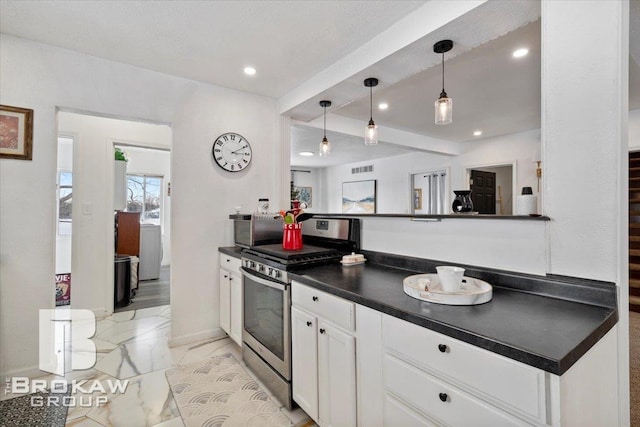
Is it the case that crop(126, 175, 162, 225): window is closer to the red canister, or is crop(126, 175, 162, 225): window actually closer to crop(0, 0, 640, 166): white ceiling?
crop(0, 0, 640, 166): white ceiling

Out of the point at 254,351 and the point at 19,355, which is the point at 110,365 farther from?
the point at 254,351

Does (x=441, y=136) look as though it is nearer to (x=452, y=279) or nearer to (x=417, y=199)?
(x=417, y=199)

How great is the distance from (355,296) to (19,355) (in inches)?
101

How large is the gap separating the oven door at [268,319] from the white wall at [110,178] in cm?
79

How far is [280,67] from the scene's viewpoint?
101 inches

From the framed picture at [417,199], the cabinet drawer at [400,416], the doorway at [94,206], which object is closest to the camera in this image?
the cabinet drawer at [400,416]

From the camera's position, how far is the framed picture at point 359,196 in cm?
749

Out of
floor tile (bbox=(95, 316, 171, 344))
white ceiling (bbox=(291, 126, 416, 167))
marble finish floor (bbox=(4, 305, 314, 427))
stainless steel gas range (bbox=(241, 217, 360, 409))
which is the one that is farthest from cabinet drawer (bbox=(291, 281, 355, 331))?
white ceiling (bbox=(291, 126, 416, 167))

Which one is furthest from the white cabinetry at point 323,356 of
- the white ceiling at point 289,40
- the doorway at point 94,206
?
the doorway at point 94,206

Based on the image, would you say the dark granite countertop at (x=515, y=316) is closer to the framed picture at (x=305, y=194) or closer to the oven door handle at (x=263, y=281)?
the oven door handle at (x=263, y=281)

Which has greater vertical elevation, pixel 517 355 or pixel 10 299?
pixel 517 355

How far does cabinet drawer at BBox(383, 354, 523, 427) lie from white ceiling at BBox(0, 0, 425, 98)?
196 cm

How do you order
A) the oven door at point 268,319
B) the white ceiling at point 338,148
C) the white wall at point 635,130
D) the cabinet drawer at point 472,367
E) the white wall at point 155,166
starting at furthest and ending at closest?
the white wall at point 155,166, the white ceiling at point 338,148, the white wall at point 635,130, the oven door at point 268,319, the cabinet drawer at point 472,367

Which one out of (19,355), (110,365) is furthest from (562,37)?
(19,355)
